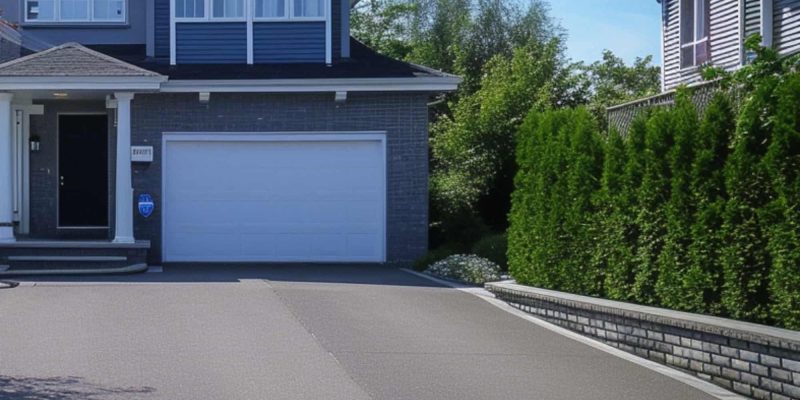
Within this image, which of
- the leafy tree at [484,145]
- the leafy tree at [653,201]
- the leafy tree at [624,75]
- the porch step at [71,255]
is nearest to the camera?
the leafy tree at [653,201]

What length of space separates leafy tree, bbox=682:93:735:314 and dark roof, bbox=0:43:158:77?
10.9m

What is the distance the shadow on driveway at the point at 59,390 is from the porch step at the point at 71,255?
9.36 metres

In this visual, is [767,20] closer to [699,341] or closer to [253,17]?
[253,17]

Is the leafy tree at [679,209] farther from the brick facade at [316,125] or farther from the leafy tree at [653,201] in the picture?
the brick facade at [316,125]

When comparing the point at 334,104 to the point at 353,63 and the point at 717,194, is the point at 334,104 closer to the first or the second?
the point at 353,63

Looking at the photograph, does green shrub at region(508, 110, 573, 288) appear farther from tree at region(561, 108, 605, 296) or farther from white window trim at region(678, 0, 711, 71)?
white window trim at region(678, 0, 711, 71)

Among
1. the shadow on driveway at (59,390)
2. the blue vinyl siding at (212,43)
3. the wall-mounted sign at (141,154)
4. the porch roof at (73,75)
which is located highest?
the blue vinyl siding at (212,43)

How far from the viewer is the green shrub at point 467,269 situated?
1800 centimetres

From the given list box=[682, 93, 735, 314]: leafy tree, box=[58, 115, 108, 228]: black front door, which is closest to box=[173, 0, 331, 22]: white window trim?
box=[58, 115, 108, 228]: black front door

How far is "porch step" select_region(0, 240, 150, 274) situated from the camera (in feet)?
61.8

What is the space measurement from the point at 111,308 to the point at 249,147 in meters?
7.34

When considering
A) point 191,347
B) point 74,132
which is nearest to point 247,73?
point 74,132

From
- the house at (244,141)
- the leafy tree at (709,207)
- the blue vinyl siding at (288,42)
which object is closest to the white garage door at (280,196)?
the house at (244,141)

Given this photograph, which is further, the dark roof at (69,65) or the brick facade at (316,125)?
the brick facade at (316,125)
